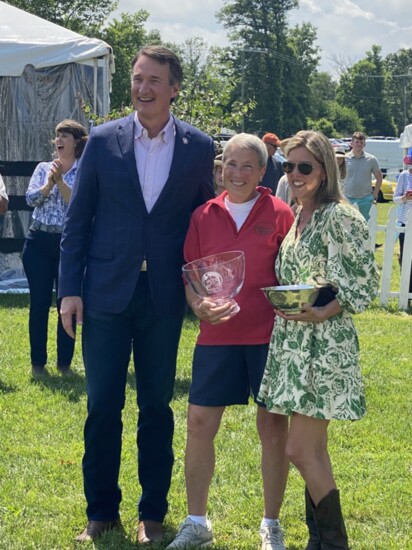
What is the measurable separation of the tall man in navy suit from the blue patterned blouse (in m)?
3.24

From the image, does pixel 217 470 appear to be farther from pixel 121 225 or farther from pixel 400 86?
pixel 400 86

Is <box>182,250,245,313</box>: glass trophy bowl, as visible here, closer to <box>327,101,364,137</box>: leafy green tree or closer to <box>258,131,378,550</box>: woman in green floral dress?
<box>258,131,378,550</box>: woman in green floral dress

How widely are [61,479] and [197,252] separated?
1.82 metres

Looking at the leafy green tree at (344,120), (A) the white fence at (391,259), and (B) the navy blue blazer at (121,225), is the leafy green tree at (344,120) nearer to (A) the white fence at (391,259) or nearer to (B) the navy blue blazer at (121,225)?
(A) the white fence at (391,259)

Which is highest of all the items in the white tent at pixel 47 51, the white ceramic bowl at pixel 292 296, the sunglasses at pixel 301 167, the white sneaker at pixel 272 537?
the white tent at pixel 47 51

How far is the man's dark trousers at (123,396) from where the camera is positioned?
4285 mm

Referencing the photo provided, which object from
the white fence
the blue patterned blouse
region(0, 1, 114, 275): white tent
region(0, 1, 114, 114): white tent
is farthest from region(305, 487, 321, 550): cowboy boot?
region(0, 1, 114, 114): white tent

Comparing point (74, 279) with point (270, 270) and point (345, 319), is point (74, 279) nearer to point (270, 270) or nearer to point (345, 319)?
point (270, 270)

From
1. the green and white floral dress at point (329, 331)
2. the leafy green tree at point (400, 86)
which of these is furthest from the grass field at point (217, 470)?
the leafy green tree at point (400, 86)

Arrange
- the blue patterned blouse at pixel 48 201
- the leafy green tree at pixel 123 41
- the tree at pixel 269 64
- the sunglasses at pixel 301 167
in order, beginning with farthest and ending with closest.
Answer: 1. the tree at pixel 269 64
2. the leafy green tree at pixel 123 41
3. the blue patterned blouse at pixel 48 201
4. the sunglasses at pixel 301 167

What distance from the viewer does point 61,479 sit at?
5.24 meters

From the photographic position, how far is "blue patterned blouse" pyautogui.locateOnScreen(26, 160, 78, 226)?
7.49m

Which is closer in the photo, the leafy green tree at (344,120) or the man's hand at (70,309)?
the man's hand at (70,309)

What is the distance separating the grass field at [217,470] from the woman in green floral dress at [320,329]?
71 cm
